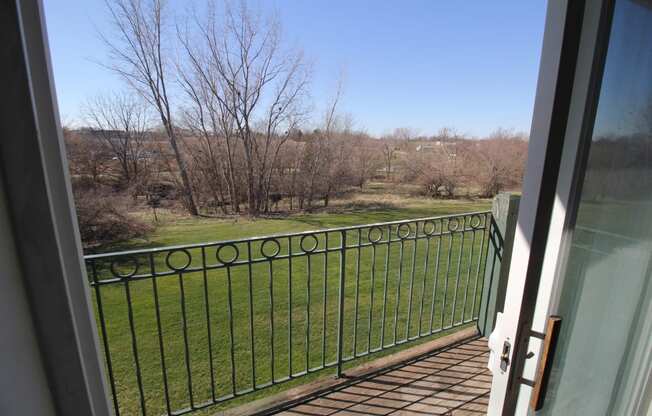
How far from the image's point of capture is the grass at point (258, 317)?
218 cm

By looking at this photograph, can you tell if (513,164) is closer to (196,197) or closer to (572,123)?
(196,197)

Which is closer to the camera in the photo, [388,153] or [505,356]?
[505,356]

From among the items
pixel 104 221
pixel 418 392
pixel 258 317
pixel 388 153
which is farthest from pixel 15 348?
pixel 388 153

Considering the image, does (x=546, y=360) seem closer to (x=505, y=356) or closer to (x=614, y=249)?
(x=505, y=356)

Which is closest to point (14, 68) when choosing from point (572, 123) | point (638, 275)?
point (572, 123)

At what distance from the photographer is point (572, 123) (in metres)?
0.75

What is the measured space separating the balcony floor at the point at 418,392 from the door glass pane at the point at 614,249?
3.87ft

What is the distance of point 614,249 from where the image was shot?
0.86 m

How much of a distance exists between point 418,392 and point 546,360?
155 cm

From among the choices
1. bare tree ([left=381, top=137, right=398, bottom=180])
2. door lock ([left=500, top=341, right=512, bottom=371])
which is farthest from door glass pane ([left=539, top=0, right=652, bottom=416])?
bare tree ([left=381, top=137, right=398, bottom=180])

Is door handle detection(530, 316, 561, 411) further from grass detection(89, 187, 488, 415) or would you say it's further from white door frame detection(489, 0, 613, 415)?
grass detection(89, 187, 488, 415)

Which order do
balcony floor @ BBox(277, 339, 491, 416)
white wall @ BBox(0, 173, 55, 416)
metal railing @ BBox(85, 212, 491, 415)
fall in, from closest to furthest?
white wall @ BBox(0, 173, 55, 416), metal railing @ BBox(85, 212, 491, 415), balcony floor @ BBox(277, 339, 491, 416)

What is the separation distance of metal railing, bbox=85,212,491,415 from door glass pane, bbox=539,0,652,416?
43.7 inches

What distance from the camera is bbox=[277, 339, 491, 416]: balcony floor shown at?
195 centimetres
